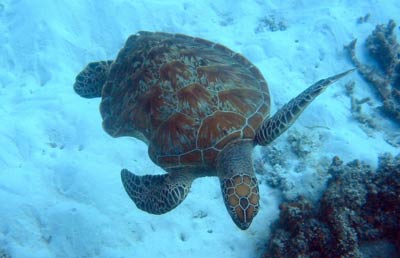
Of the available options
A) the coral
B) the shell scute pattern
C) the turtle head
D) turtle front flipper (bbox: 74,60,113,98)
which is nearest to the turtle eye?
the turtle head

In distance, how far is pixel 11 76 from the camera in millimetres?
7371

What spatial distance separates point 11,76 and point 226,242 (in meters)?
6.22

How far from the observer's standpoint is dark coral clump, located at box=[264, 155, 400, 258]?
4.38 metres

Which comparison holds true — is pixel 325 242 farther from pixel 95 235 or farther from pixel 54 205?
pixel 54 205

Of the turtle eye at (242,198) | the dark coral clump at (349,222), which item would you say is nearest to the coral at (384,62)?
the dark coral clump at (349,222)

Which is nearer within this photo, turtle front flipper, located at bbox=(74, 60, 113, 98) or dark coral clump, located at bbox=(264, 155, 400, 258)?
dark coral clump, located at bbox=(264, 155, 400, 258)

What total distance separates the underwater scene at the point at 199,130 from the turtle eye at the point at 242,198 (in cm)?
2

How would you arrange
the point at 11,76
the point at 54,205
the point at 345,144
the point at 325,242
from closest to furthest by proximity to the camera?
1. the point at 325,242
2. the point at 54,205
3. the point at 345,144
4. the point at 11,76

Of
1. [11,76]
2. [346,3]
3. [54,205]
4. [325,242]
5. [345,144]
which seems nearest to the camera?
[325,242]

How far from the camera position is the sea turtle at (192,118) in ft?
13.5

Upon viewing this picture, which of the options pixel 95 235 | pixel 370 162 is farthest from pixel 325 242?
pixel 95 235

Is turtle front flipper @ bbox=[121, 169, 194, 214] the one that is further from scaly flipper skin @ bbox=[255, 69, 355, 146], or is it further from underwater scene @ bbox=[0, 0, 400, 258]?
scaly flipper skin @ bbox=[255, 69, 355, 146]

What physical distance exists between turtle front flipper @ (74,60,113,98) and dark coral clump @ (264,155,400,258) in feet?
13.5

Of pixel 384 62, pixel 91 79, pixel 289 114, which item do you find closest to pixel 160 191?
pixel 289 114
